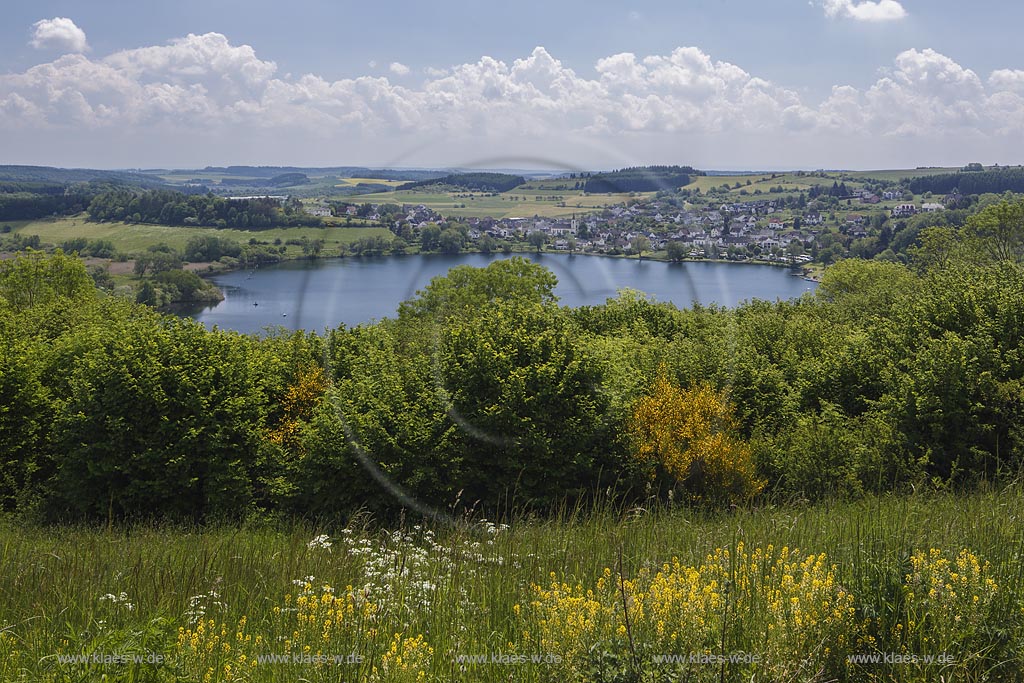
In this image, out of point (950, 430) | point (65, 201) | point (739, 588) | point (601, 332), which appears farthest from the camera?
point (65, 201)

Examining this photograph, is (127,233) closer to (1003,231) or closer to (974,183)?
(1003,231)

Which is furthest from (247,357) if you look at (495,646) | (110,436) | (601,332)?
(495,646)

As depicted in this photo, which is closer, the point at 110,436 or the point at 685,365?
the point at 110,436

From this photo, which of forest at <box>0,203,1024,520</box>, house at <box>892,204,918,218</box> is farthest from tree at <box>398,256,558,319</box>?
house at <box>892,204,918,218</box>

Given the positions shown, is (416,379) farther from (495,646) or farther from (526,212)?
(495,646)

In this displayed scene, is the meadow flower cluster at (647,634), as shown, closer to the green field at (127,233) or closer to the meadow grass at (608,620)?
the meadow grass at (608,620)

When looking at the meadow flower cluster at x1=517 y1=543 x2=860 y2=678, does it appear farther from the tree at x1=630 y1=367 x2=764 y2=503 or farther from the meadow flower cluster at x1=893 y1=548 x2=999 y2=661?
the tree at x1=630 y1=367 x2=764 y2=503

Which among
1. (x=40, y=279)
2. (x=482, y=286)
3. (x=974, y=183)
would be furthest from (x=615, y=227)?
(x=974, y=183)

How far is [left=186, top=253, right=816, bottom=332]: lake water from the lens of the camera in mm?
29719

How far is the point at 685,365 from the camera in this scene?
29.1 metres

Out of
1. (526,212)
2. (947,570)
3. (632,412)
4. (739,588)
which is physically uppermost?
(526,212)

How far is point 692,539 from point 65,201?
20210 centimetres

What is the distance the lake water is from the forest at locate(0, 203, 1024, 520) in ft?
9.62

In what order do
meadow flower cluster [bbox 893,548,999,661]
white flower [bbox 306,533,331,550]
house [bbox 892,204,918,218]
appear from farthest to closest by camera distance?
house [bbox 892,204,918,218] → white flower [bbox 306,533,331,550] → meadow flower cluster [bbox 893,548,999,661]
